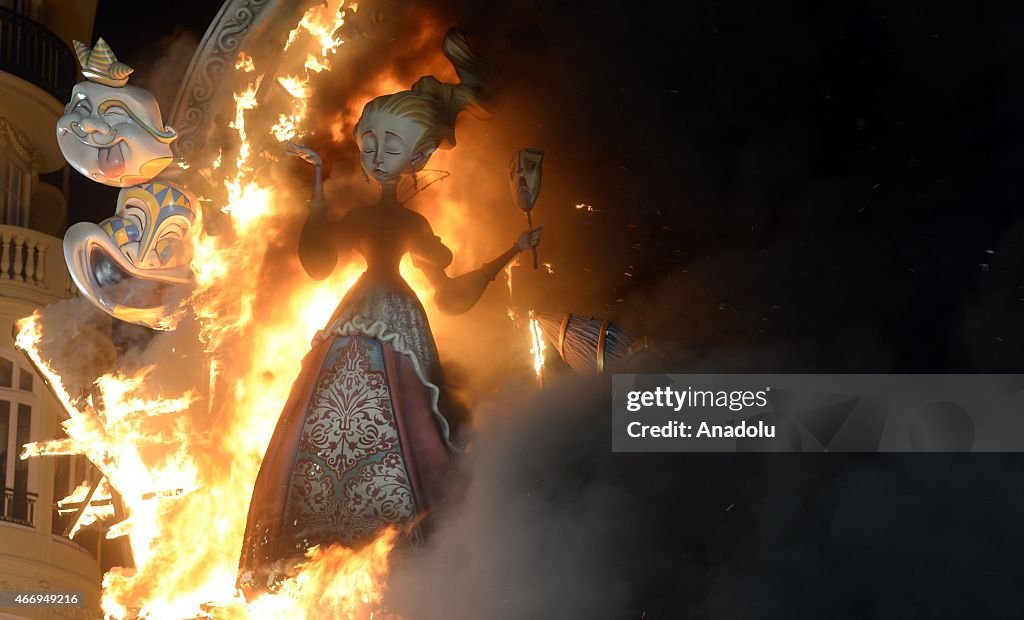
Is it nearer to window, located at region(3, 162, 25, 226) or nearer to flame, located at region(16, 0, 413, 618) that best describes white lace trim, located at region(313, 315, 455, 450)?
flame, located at region(16, 0, 413, 618)

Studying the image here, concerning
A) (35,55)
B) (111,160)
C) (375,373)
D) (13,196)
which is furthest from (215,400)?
(35,55)

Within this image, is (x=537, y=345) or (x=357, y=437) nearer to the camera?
(x=357, y=437)

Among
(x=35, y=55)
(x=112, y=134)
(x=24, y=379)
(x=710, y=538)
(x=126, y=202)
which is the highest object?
(x=35, y=55)

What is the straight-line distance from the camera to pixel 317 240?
643cm

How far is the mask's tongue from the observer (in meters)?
6.34

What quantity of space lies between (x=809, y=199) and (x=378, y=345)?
6.20 ft

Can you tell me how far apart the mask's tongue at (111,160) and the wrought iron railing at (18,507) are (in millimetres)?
1808

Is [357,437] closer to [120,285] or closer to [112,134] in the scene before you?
[120,285]

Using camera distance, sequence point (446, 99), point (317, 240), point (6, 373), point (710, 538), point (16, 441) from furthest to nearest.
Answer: point (6, 373), point (16, 441), point (446, 99), point (317, 240), point (710, 538)

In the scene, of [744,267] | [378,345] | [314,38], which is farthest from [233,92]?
[744,267]

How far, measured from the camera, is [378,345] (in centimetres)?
620

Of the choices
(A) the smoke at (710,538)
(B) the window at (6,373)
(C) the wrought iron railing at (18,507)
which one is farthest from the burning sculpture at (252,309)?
(B) the window at (6,373)

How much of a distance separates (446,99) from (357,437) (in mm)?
1546

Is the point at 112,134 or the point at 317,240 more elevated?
the point at 112,134
